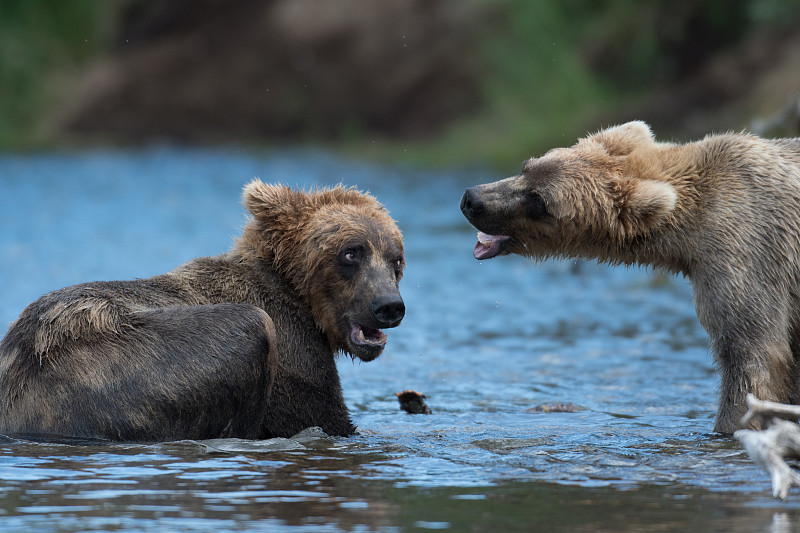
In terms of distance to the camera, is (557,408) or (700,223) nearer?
(700,223)

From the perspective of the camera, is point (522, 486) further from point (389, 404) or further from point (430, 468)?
point (389, 404)

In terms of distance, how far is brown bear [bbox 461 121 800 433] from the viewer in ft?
20.3

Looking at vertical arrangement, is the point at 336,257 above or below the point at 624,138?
below

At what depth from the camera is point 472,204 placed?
686 centimetres

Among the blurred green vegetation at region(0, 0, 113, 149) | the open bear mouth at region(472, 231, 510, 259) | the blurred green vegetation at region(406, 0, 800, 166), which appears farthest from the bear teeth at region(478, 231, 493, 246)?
the blurred green vegetation at region(0, 0, 113, 149)

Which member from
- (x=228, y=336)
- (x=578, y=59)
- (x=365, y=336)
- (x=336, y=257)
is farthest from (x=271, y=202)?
(x=578, y=59)

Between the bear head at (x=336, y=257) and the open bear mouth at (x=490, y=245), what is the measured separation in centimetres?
58

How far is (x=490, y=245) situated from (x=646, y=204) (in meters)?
1.04

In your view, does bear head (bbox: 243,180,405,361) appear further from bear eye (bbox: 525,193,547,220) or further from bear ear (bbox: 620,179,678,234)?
bear ear (bbox: 620,179,678,234)

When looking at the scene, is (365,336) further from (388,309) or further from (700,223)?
(700,223)

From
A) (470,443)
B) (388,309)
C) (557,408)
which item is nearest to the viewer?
(470,443)

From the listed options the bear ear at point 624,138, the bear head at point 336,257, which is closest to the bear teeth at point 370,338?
the bear head at point 336,257

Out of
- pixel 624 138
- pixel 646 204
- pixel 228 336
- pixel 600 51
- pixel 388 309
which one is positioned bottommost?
pixel 228 336

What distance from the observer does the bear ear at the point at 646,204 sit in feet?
20.9
